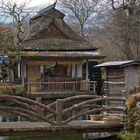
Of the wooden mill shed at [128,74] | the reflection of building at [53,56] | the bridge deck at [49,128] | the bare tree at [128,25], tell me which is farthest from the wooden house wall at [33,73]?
the bridge deck at [49,128]

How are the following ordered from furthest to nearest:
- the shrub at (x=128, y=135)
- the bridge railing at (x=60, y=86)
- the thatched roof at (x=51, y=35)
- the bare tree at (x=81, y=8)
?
the bare tree at (x=81, y=8)
the thatched roof at (x=51, y=35)
the bridge railing at (x=60, y=86)
the shrub at (x=128, y=135)

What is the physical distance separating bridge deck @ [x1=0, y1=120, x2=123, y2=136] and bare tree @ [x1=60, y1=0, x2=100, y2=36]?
41.6 meters

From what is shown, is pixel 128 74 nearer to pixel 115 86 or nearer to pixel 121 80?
pixel 121 80

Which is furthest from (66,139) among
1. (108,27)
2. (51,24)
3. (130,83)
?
(108,27)

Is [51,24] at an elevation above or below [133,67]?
above

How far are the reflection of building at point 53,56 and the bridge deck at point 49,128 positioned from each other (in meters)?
19.4

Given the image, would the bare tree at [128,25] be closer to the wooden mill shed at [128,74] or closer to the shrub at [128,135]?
the wooden mill shed at [128,74]

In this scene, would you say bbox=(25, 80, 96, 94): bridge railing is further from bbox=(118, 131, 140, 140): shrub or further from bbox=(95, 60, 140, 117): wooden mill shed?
bbox=(118, 131, 140, 140): shrub

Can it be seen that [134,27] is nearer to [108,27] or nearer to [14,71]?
[108,27]

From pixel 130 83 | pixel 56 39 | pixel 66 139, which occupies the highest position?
pixel 56 39

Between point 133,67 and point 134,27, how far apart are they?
24.2m

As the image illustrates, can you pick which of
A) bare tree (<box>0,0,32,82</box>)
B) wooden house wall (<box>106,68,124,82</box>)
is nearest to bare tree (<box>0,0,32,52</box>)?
bare tree (<box>0,0,32,82</box>)

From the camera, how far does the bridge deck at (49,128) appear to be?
54.1 ft

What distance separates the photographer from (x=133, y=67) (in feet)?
64.3
